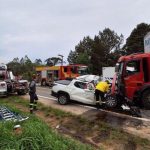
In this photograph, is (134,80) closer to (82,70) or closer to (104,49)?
(82,70)

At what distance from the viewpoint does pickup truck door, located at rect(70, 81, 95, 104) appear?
17.0 metres

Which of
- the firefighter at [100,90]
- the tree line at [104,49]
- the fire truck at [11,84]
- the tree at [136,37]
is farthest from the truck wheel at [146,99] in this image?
the tree at [136,37]

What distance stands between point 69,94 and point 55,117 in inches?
136

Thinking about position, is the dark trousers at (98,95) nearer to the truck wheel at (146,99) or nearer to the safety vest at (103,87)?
the safety vest at (103,87)

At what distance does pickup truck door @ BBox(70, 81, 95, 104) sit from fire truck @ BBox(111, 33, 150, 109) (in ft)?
4.26

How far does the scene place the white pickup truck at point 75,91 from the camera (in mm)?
17047

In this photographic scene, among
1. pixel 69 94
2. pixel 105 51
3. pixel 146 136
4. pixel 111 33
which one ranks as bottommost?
pixel 146 136

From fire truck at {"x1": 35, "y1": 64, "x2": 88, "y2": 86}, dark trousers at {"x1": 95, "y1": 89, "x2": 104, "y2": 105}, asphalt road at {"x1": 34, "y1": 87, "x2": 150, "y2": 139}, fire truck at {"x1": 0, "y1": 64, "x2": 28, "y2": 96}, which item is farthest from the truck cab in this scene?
fire truck at {"x1": 35, "y1": 64, "x2": 88, "y2": 86}

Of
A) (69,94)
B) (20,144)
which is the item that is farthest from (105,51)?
(20,144)

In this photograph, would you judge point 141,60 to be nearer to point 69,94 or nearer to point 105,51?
point 69,94

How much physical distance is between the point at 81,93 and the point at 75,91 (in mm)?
376

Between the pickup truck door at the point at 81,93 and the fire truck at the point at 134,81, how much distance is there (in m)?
1.30

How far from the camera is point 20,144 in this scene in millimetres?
7742

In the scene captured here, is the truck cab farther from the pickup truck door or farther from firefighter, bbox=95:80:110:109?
the pickup truck door
